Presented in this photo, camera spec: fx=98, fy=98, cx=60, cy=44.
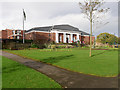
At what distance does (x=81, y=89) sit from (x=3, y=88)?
2787 millimetres

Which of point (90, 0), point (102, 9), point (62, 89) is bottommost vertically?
point (62, 89)

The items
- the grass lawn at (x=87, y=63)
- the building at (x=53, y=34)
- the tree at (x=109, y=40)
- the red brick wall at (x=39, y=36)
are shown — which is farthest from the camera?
the tree at (x=109, y=40)

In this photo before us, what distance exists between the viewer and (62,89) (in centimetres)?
362

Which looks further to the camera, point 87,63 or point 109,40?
point 109,40

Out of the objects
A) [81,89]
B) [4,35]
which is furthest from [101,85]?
[4,35]

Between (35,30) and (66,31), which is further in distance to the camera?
(66,31)

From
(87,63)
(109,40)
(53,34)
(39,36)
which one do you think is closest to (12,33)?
(39,36)

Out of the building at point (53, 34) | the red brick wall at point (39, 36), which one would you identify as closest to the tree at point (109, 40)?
the building at point (53, 34)

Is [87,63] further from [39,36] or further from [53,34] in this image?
[53,34]

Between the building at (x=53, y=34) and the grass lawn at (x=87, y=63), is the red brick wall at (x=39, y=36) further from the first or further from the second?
the grass lawn at (x=87, y=63)

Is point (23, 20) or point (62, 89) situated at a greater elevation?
point (23, 20)

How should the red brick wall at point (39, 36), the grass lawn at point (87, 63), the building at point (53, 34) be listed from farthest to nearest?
the building at point (53, 34) → the red brick wall at point (39, 36) → the grass lawn at point (87, 63)

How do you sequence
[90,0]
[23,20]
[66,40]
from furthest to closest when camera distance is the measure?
1. [66,40]
2. [23,20]
3. [90,0]

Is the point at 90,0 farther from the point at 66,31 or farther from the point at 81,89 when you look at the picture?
the point at 66,31
